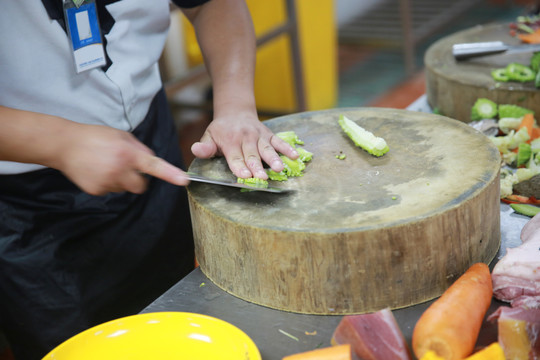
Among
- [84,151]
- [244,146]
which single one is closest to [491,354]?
[244,146]

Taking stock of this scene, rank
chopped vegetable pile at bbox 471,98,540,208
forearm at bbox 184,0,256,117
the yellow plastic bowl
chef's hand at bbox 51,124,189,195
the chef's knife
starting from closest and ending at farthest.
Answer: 1. the yellow plastic bowl
2. chef's hand at bbox 51,124,189,195
3. chopped vegetable pile at bbox 471,98,540,208
4. forearm at bbox 184,0,256,117
5. the chef's knife

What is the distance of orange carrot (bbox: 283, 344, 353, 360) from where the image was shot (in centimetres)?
87

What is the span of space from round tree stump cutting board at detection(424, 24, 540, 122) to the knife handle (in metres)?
0.02

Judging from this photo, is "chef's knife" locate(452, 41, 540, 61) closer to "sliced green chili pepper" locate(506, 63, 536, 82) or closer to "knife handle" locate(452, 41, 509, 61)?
"knife handle" locate(452, 41, 509, 61)

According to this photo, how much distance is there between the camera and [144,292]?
1627mm

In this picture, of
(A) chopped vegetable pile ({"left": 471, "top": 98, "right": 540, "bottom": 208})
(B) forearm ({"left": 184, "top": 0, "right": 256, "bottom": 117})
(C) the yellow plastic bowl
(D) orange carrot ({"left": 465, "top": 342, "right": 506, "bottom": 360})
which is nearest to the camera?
(D) orange carrot ({"left": 465, "top": 342, "right": 506, "bottom": 360})

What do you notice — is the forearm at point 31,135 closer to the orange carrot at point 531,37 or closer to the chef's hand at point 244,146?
the chef's hand at point 244,146

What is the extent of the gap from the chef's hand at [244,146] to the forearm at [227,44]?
0.41 ft

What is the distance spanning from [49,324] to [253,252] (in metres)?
0.71

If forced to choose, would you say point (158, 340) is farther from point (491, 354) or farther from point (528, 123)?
point (528, 123)

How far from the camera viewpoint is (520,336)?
35.5 inches

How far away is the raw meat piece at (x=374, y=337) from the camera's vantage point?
2.97 ft

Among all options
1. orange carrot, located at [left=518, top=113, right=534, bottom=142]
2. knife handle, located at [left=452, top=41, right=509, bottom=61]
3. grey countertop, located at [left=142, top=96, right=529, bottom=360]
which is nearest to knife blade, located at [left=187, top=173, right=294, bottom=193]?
grey countertop, located at [left=142, top=96, right=529, bottom=360]

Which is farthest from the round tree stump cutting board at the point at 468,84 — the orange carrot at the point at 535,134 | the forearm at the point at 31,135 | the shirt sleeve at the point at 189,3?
the forearm at the point at 31,135
